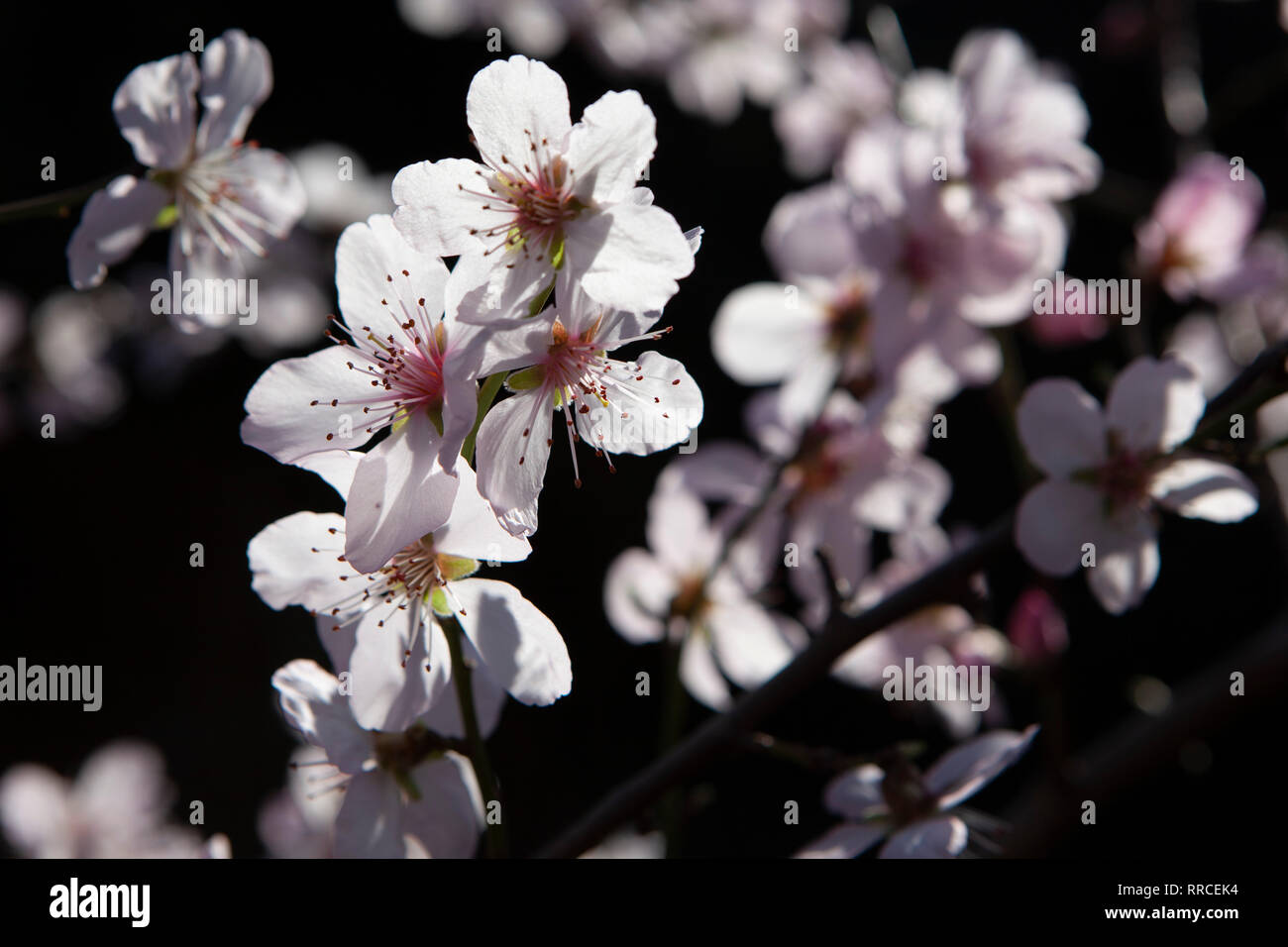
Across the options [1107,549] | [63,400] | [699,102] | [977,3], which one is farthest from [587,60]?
[1107,549]

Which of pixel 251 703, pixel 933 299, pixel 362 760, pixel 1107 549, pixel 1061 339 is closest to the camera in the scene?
pixel 362 760

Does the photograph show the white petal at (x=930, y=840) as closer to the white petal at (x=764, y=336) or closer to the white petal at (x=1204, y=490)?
the white petal at (x=1204, y=490)

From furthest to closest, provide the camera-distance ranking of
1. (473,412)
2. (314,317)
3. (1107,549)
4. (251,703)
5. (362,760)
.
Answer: (251,703)
(314,317)
(1107,549)
(362,760)
(473,412)

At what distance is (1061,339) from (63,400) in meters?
2.57

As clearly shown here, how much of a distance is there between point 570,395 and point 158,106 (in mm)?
576

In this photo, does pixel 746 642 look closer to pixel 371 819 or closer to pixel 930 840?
pixel 930 840

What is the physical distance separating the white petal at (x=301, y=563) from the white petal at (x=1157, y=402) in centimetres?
75

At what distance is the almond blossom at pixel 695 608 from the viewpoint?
1.19 m

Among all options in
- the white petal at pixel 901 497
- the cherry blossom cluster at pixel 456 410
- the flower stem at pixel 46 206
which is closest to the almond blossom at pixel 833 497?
the white petal at pixel 901 497

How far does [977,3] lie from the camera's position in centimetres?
323

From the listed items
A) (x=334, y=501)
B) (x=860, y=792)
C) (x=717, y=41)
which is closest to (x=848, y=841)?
(x=860, y=792)

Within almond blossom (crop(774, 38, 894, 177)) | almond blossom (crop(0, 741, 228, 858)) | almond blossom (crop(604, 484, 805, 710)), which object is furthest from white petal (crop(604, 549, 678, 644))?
almond blossom (crop(774, 38, 894, 177))

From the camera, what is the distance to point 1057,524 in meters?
0.95
